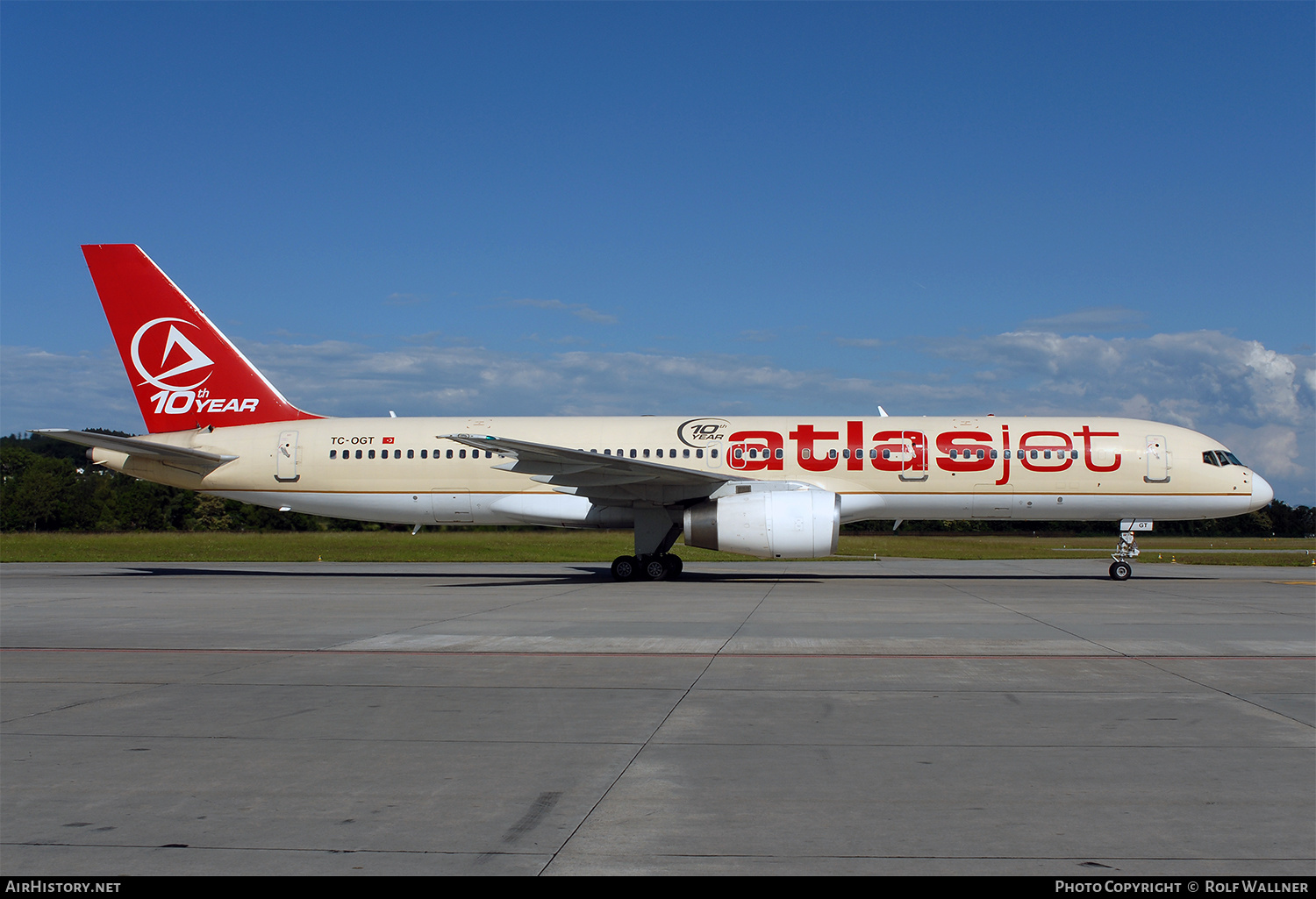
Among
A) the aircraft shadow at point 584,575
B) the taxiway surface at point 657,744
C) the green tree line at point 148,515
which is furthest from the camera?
the green tree line at point 148,515

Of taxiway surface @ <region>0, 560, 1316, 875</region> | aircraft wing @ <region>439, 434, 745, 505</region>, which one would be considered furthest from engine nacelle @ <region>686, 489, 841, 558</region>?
taxiway surface @ <region>0, 560, 1316, 875</region>

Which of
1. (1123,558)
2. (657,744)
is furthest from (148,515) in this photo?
(657,744)

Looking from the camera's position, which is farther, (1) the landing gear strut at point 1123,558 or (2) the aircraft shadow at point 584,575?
(2) the aircraft shadow at point 584,575

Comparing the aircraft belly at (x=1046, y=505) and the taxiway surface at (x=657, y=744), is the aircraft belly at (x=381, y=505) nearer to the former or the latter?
the aircraft belly at (x=1046, y=505)

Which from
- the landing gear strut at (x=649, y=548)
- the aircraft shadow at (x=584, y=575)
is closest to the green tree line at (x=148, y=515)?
the aircraft shadow at (x=584, y=575)

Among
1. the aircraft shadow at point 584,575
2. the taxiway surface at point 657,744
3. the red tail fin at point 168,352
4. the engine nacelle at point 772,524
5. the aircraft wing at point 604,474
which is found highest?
the red tail fin at point 168,352

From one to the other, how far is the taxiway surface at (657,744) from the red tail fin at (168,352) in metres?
10.6

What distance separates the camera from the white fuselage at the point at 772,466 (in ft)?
68.8

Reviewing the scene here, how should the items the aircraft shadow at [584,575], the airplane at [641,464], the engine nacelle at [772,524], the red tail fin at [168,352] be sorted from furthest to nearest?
1. the red tail fin at [168,352]
2. the aircraft shadow at [584,575]
3. the airplane at [641,464]
4. the engine nacelle at [772,524]

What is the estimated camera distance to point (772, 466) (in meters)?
21.3

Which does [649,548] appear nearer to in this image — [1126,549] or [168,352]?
[1126,549]

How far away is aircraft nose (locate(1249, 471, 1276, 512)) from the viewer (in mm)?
21062

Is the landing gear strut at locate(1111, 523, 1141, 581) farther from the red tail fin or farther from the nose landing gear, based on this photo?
the red tail fin

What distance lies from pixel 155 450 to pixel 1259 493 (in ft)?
80.7
